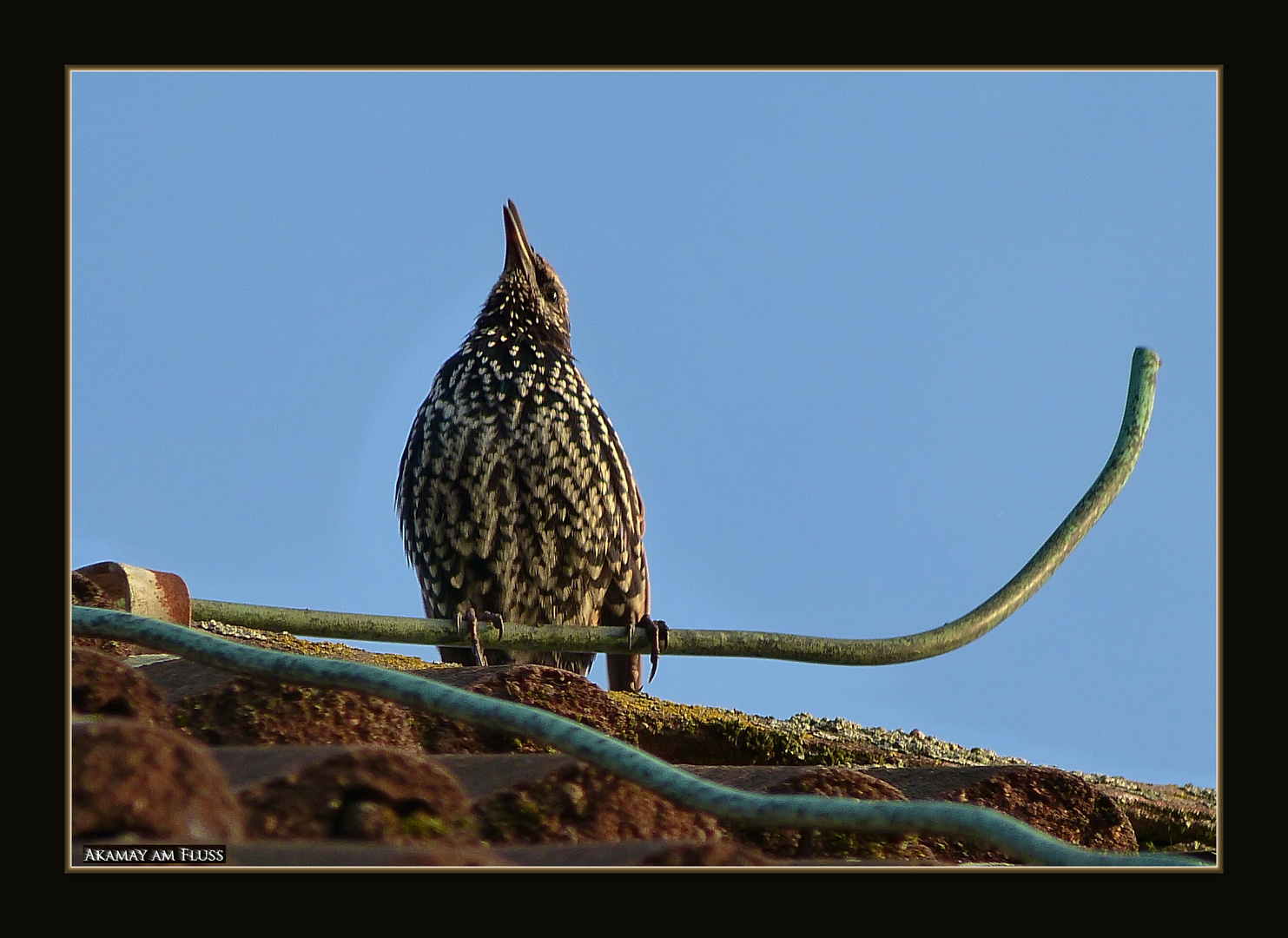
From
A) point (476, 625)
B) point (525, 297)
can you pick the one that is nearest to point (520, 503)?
point (525, 297)

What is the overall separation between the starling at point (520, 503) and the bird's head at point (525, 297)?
1.19 feet

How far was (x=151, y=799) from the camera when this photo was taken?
188cm

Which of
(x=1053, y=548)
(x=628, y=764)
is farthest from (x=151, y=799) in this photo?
(x=1053, y=548)

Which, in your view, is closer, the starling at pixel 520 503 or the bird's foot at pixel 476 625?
the bird's foot at pixel 476 625

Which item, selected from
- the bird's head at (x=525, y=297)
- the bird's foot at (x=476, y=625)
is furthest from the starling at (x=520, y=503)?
the bird's foot at (x=476, y=625)

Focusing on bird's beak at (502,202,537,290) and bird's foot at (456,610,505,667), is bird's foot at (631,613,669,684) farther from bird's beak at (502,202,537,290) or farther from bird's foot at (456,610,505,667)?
bird's beak at (502,202,537,290)

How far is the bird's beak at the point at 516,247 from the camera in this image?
7.78 metres

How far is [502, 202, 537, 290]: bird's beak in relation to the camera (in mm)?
7782

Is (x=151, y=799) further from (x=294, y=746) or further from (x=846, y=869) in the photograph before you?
(x=846, y=869)

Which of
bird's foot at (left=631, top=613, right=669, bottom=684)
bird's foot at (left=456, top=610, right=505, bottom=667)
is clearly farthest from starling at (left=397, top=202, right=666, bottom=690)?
bird's foot at (left=631, top=613, right=669, bottom=684)

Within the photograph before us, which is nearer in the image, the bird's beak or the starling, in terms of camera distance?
the starling

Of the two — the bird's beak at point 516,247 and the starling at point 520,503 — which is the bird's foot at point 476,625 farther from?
the bird's beak at point 516,247

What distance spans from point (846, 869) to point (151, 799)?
117cm

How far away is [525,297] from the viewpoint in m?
7.63
